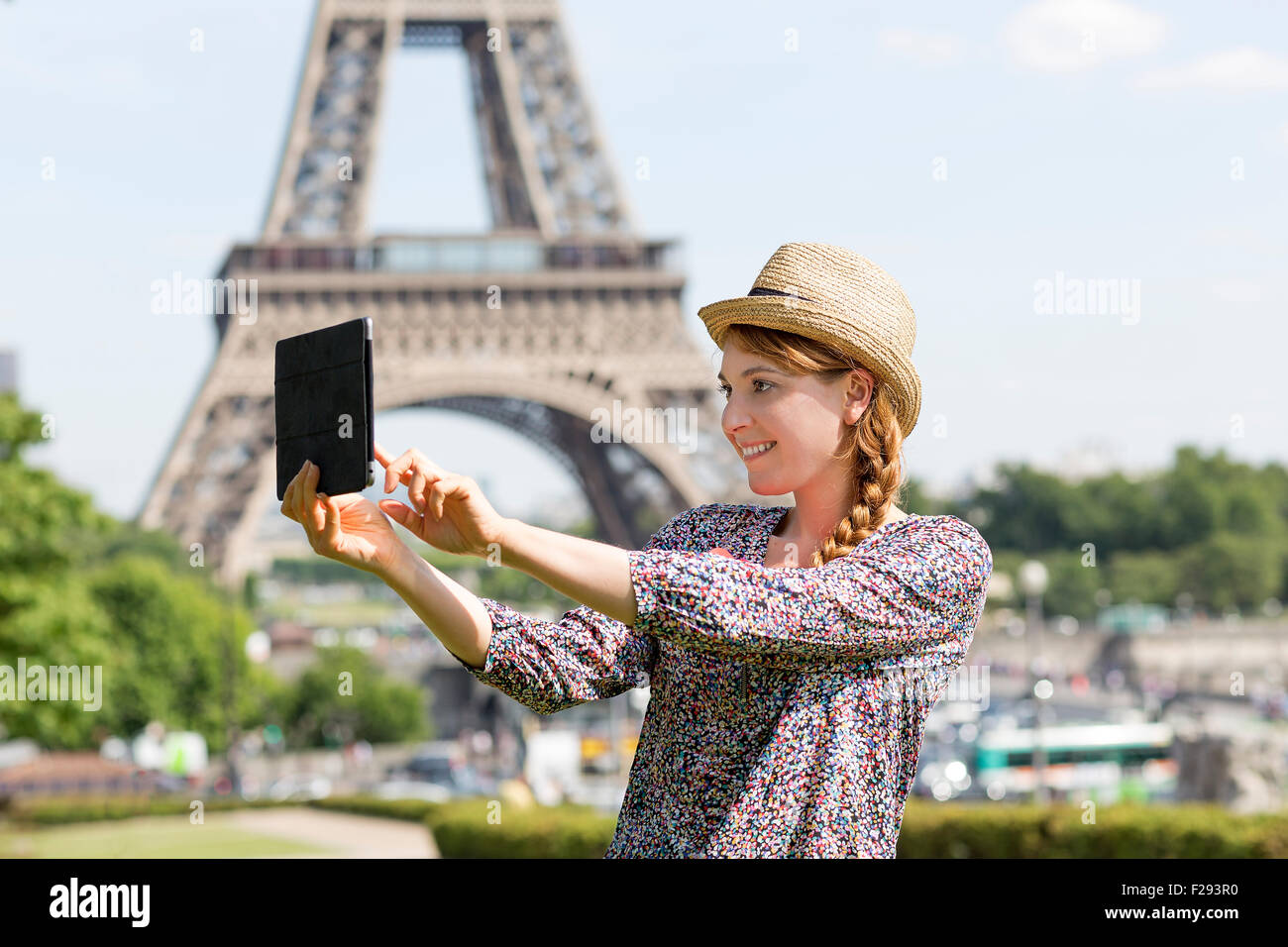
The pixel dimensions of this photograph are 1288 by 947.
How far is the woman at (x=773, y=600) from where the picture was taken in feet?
6.31

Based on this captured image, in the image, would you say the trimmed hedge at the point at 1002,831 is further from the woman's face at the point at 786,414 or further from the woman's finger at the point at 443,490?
the woman's finger at the point at 443,490

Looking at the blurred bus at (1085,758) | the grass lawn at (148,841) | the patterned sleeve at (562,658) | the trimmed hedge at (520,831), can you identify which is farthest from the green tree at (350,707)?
the patterned sleeve at (562,658)

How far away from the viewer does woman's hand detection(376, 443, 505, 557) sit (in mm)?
1879

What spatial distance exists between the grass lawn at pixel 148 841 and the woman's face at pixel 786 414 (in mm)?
14857

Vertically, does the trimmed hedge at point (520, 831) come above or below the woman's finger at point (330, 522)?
below

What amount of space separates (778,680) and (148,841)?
64.7 ft

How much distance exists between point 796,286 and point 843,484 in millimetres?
305

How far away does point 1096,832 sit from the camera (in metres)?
12.0

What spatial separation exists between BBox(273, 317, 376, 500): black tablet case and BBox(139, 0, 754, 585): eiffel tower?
26.6 meters

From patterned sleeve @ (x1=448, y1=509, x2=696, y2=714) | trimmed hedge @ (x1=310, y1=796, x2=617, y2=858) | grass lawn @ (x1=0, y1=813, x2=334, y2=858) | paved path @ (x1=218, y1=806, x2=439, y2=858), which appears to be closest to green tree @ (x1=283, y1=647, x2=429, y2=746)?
paved path @ (x1=218, y1=806, x2=439, y2=858)

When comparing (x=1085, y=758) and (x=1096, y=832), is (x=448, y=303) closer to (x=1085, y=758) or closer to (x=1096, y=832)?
(x=1085, y=758)

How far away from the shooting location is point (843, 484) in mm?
2256

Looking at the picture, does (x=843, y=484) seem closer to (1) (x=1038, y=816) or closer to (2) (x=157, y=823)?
(1) (x=1038, y=816)
